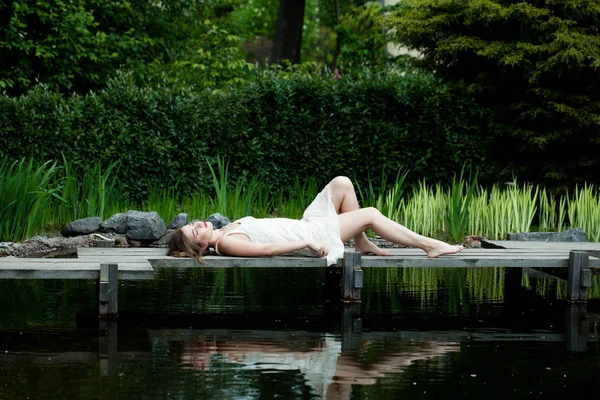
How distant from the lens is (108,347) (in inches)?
247

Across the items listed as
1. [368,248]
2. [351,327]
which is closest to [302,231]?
[368,248]

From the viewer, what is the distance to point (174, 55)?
2039 cm

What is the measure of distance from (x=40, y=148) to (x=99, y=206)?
168 centimetres

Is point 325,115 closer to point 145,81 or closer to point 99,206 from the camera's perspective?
point 99,206

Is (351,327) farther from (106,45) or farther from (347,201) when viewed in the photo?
(106,45)

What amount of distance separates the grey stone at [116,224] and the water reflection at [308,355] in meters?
5.03

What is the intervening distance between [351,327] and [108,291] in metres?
1.78

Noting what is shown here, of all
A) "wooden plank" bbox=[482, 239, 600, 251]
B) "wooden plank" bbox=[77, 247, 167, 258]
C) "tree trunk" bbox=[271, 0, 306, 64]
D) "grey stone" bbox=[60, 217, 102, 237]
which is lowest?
"wooden plank" bbox=[77, 247, 167, 258]

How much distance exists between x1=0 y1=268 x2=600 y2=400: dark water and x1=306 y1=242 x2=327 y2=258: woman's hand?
0.48 m

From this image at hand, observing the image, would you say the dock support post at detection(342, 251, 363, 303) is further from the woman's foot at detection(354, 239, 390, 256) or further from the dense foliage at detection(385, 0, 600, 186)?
the dense foliage at detection(385, 0, 600, 186)

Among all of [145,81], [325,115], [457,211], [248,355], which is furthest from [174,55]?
[248,355]

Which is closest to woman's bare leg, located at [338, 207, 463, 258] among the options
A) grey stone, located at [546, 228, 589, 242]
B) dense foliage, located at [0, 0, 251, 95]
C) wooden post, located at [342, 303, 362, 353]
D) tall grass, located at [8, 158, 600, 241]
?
wooden post, located at [342, 303, 362, 353]

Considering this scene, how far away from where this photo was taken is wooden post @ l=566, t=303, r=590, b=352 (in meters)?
6.55

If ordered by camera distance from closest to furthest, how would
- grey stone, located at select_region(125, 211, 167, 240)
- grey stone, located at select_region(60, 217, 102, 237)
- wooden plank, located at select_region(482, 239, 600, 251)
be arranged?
wooden plank, located at select_region(482, 239, 600, 251)
grey stone, located at select_region(60, 217, 102, 237)
grey stone, located at select_region(125, 211, 167, 240)
